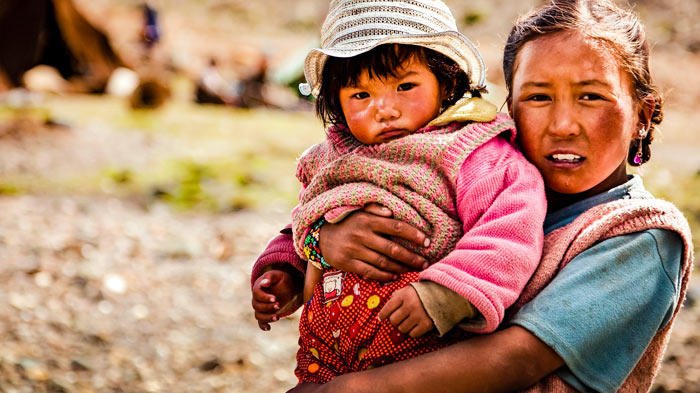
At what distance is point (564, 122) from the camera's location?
1822 mm

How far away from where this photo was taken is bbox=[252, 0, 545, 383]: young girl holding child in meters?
1.63

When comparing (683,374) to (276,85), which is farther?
(276,85)

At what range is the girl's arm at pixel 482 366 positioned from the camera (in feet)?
5.32

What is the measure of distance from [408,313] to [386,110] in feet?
1.83

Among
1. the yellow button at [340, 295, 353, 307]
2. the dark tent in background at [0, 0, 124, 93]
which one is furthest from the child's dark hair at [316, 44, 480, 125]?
the dark tent in background at [0, 0, 124, 93]

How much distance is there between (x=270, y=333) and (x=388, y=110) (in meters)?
3.22

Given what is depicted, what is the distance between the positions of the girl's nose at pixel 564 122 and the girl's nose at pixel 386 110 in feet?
1.29

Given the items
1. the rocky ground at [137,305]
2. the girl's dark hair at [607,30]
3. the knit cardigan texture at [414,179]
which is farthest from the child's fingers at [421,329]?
the rocky ground at [137,305]

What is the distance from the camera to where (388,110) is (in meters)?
1.91

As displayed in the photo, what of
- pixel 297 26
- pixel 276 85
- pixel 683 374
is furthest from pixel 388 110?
pixel 297 26

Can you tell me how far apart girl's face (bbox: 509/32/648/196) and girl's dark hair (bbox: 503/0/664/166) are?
2 cm

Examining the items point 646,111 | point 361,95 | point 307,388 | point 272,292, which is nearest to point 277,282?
point 272,292

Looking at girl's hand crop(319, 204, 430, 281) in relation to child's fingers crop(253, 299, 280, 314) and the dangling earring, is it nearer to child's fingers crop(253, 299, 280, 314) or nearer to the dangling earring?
child's fingers crop(253, 299, 280, 314)

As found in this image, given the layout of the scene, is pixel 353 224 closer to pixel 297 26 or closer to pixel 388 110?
pixel 388 110
